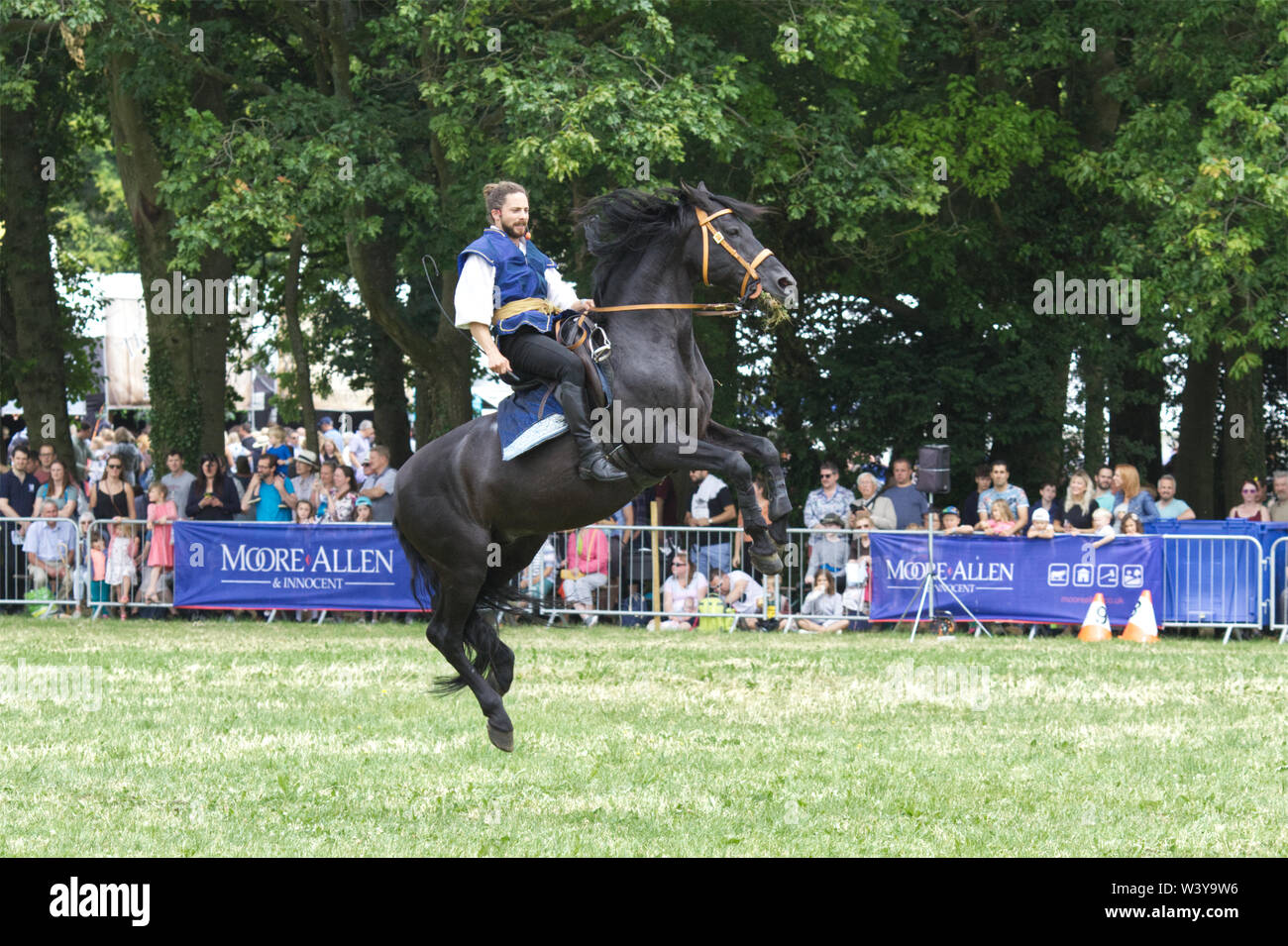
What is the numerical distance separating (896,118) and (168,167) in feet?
32.2

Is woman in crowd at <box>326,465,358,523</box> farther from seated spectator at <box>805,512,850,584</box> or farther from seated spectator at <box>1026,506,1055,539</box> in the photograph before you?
seated spectator at <box>1026,506,1055,539</box>

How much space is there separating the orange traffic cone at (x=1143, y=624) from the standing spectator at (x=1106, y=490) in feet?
4.09

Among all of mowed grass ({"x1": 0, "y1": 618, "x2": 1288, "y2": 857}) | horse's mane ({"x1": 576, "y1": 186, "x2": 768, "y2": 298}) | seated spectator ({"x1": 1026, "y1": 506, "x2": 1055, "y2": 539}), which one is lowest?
mowed grass ({"x1": 0, "y1": 618, "x2": 1288, "y2": 857})

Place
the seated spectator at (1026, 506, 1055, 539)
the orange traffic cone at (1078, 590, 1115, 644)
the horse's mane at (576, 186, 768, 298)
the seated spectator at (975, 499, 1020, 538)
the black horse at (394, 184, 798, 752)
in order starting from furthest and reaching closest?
1. the seated spectator at (975, 499, 1020, 538)
2. the seated spectator at (1026, 506, 1055, 539)
3. the orange traffic cone at (1078, 590, 1115, 644)
4. the horse's mane at (576, 186, 768, 298)
5. the black horse at (394, 184, 798, 752)

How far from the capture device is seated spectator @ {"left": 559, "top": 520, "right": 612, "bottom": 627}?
1788cm

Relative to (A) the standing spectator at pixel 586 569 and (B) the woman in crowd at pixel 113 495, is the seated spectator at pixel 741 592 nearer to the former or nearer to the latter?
(A) the standing spectator at pixel 586 569

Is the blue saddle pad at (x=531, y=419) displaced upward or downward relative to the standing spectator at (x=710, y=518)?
upward

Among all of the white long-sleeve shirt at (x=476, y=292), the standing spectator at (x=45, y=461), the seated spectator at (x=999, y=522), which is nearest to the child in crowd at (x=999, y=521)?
the seated spectator at (x=999, y=522)

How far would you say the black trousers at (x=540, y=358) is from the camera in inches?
336

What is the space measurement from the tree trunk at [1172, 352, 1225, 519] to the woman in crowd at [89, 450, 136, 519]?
51.8ft

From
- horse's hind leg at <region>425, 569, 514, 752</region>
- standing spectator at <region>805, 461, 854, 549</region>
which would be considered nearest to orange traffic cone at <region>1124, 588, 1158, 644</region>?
standing spectator at <region>805, 461, 854, 549</region>

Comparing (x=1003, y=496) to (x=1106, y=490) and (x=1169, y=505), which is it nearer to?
(x=1106, y=490)

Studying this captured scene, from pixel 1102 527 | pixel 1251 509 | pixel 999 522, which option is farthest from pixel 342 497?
pixel 1251 509

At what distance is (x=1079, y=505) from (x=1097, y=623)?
4.99 feet
